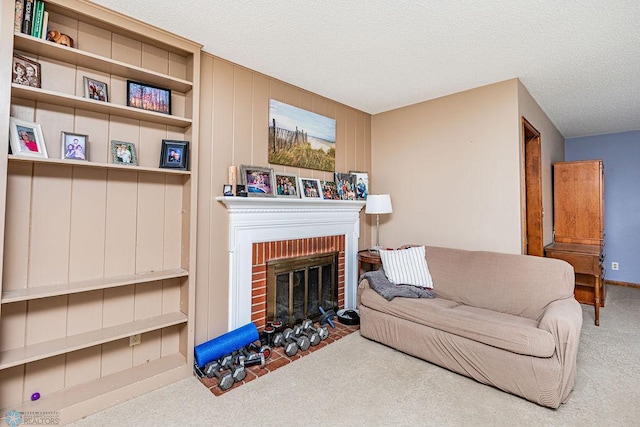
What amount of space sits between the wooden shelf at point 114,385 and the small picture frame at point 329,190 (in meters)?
2.02

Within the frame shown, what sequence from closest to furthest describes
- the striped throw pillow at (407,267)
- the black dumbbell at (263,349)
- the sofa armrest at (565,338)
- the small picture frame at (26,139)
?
the small picture frame at (26,139), the sofa armrest at (565,338), the black dumbbell at (263,349), the striped throw pillow at (407,267)

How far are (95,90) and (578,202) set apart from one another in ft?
17.9

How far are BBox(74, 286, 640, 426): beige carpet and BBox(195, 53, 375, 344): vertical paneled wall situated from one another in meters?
0.60

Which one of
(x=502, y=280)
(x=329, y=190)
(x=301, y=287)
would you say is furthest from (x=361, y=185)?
(x=502, y=280)

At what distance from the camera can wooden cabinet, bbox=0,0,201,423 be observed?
1740 millimetres

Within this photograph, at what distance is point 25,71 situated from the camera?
1721mm

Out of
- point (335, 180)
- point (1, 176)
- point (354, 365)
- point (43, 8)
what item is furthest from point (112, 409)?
point (335, 180)

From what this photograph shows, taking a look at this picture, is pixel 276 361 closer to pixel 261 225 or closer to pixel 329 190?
pixel 261 225

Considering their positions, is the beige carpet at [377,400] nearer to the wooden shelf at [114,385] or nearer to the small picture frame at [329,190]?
the wooden shelf at [114,385]

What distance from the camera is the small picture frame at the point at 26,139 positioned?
5.36 ft

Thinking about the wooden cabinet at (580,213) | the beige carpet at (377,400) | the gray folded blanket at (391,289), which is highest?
the wooden cabinet at (580,213)

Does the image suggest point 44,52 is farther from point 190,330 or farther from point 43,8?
point 190,330

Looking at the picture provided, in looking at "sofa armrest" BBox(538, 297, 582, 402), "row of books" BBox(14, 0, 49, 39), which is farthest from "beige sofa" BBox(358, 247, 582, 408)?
"row of books" BBox(14, 0, 49, 39)

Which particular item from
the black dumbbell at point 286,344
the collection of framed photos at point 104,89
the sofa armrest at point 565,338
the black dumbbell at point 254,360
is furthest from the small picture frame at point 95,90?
the sofa armrest at point 565,338
